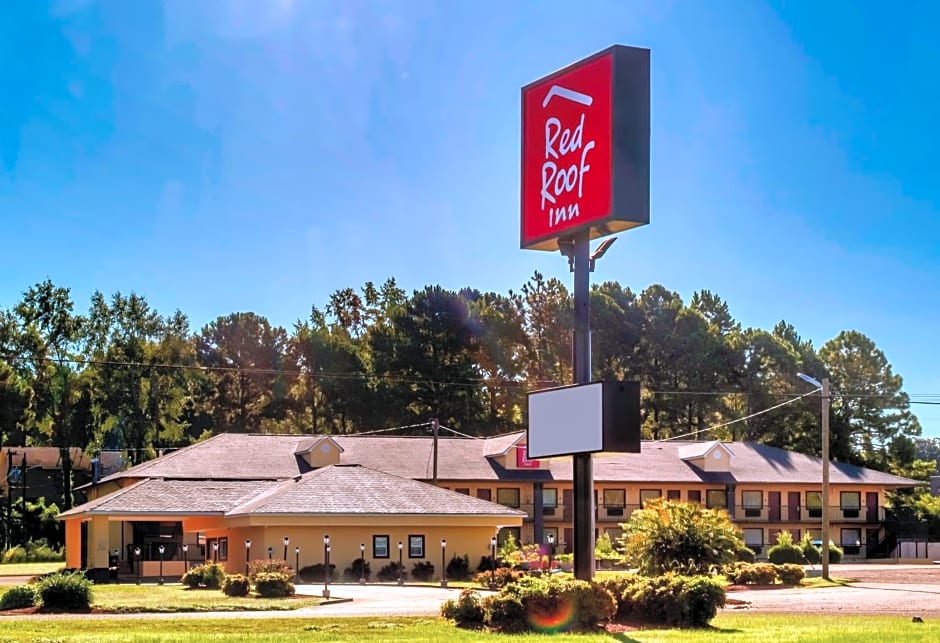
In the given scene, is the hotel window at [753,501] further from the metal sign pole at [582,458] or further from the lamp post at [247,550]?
the metal sign pole at [582,458]

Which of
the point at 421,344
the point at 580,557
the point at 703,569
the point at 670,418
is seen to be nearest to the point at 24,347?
the point at 421,344

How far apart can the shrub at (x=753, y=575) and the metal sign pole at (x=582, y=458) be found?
56.6ft

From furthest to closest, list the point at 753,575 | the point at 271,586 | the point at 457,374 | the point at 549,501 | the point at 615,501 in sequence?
the point at 457,374, the point at 615,501, the point at 549,501, the point at 753,575, the point at 271,586

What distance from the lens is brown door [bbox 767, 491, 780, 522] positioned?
6975 centimetres

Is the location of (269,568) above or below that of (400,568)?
above

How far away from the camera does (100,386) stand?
81500mm

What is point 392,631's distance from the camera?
64.9 feet

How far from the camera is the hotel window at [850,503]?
234 feet

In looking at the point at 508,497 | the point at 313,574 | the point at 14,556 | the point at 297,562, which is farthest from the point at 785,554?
the point at 14,556

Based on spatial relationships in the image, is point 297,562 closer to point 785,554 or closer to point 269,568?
point 269,568

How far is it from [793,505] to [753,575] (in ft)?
111

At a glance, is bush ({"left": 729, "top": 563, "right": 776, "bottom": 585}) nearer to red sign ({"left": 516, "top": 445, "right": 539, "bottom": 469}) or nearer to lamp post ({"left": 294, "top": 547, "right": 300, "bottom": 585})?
lamp post ({"left": 294, "top": 547, "right": 300, "bottom": 585})

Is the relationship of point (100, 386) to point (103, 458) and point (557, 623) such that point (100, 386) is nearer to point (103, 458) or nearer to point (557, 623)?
point (103, 458)

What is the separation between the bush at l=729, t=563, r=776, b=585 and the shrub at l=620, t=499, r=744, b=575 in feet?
17.7
